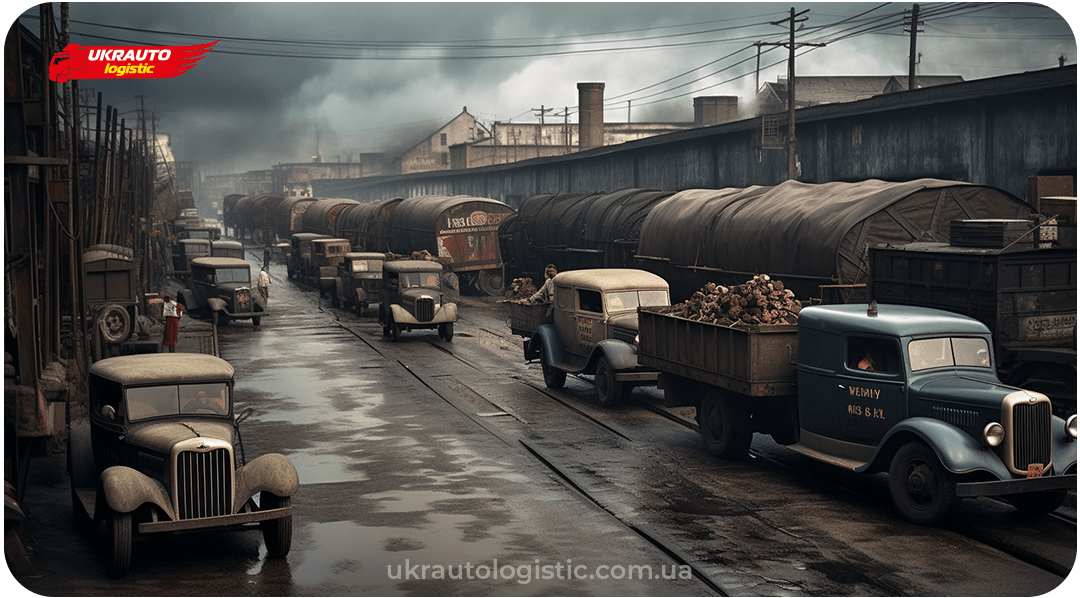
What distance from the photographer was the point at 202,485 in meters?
9.16

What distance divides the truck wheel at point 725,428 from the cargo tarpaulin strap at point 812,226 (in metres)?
5.66

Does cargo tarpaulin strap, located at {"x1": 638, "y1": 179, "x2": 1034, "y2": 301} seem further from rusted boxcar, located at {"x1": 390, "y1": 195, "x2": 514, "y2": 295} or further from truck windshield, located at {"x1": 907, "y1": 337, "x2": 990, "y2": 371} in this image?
rusted boxcar, located at {"x1": 390, "y1": 195, "x2": 514, "y2": 295}

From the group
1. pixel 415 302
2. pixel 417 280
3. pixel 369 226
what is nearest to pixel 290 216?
pixel 369 226

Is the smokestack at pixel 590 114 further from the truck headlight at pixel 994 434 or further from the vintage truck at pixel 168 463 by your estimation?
the truck headlight at pixel 994 434

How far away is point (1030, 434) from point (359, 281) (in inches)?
1056

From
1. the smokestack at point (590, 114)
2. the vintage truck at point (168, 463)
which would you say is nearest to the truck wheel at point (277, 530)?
the vintage truck at point (168, 463)

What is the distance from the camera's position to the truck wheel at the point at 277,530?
368 inches

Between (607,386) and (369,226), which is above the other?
(369,226)

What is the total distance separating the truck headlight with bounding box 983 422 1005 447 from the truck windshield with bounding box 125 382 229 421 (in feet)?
25.9

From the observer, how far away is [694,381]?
14367 millimetres

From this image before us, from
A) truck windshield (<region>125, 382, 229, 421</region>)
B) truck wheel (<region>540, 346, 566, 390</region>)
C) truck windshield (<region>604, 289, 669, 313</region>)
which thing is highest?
truck windshield (<region>604, 289, 669, 313</region>)

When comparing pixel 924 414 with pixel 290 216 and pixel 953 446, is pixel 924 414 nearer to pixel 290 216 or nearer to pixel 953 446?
pixel 953 446

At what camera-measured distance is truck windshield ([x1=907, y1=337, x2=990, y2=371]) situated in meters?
10.9

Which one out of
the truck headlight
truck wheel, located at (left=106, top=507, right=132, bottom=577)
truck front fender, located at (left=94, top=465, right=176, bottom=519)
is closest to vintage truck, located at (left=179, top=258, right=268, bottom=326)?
truck front fender, located at (left=94, top=465, right=176, bottom=519)
